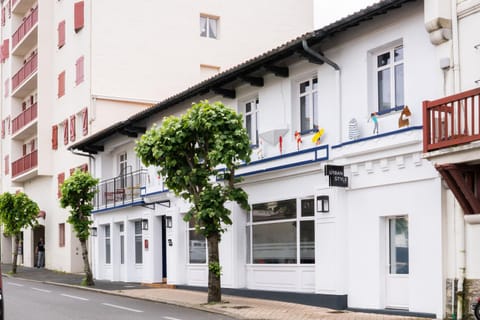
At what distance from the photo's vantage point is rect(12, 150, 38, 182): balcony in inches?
1636

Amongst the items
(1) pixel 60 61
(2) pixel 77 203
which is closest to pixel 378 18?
(2) pixel 77 203

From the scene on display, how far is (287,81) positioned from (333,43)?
2197 millimetres

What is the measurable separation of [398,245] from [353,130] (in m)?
2.72

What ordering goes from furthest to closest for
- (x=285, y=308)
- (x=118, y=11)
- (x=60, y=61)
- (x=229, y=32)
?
(x=60, y=61)
(x=229, y=32)
(x=118, y=11)
(x=285, y=308)

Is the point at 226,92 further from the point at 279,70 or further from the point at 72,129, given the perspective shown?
the point at 72,129

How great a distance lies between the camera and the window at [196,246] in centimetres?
2388

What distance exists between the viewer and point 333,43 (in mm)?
17734

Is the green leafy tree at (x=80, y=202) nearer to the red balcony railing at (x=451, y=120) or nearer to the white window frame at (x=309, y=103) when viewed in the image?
the white window frame at (x=309, y=103)

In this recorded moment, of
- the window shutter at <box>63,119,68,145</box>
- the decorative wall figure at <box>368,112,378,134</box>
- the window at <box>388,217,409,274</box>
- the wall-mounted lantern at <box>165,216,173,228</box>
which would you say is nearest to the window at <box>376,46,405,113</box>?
the decorative wall figure at <box>368,112,378,134</box>

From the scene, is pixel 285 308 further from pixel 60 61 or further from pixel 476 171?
pixel 60 61

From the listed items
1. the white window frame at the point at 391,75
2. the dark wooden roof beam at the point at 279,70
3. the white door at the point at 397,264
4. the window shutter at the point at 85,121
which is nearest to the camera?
the white door at the point at 397,264

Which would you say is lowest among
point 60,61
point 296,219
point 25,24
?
point 296,219

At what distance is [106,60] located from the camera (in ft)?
111

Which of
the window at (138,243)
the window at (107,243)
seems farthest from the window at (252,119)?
the window at (107,243)
